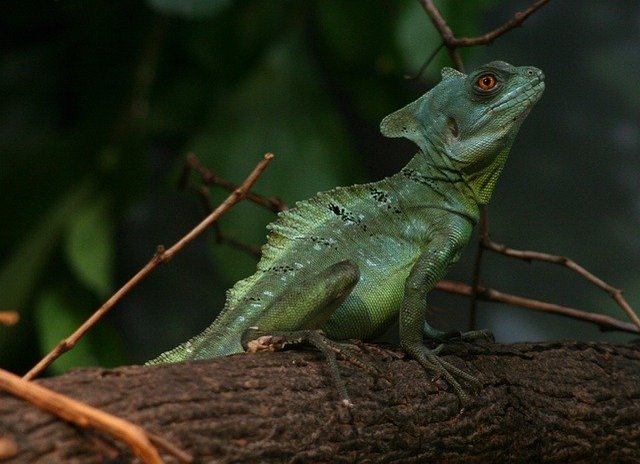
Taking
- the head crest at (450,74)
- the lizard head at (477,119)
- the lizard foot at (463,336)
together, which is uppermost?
the head crest at (450,74)

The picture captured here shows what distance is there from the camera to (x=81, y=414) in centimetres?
147

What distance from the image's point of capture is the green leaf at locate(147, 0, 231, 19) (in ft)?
12.4

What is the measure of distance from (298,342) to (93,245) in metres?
2.31

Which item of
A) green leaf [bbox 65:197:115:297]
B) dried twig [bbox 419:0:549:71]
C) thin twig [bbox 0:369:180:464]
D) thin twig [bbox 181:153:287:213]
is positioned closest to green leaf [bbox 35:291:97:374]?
green leaf [bbox 65:197:115:297]

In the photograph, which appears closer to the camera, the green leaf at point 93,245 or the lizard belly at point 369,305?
the lizard belly at point 369,305

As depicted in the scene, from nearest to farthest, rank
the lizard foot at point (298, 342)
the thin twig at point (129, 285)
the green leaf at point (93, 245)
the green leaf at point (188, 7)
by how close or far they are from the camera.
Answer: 1. the thin twig at point (129, 285)
2. the lizard foot at point (298, 342)
3. the green leaf at point (188, 7)
4. the green leaf at point (93, 245)

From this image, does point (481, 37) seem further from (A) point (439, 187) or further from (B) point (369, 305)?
(B) point (369, 305)

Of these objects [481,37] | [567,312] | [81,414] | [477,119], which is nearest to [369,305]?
[477,119]

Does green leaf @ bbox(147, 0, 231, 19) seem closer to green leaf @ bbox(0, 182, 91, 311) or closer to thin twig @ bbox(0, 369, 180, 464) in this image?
green leaf @ bbox(0, 182, 91, 311)

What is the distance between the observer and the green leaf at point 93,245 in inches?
165

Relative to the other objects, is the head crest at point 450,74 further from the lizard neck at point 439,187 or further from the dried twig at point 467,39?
the lizard neck at point 439,187

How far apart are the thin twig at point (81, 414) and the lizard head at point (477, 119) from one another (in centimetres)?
145

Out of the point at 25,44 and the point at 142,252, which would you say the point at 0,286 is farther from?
the point at 25,44

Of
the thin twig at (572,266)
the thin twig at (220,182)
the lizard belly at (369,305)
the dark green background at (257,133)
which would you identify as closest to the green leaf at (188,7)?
the dark green background at (257,133)
